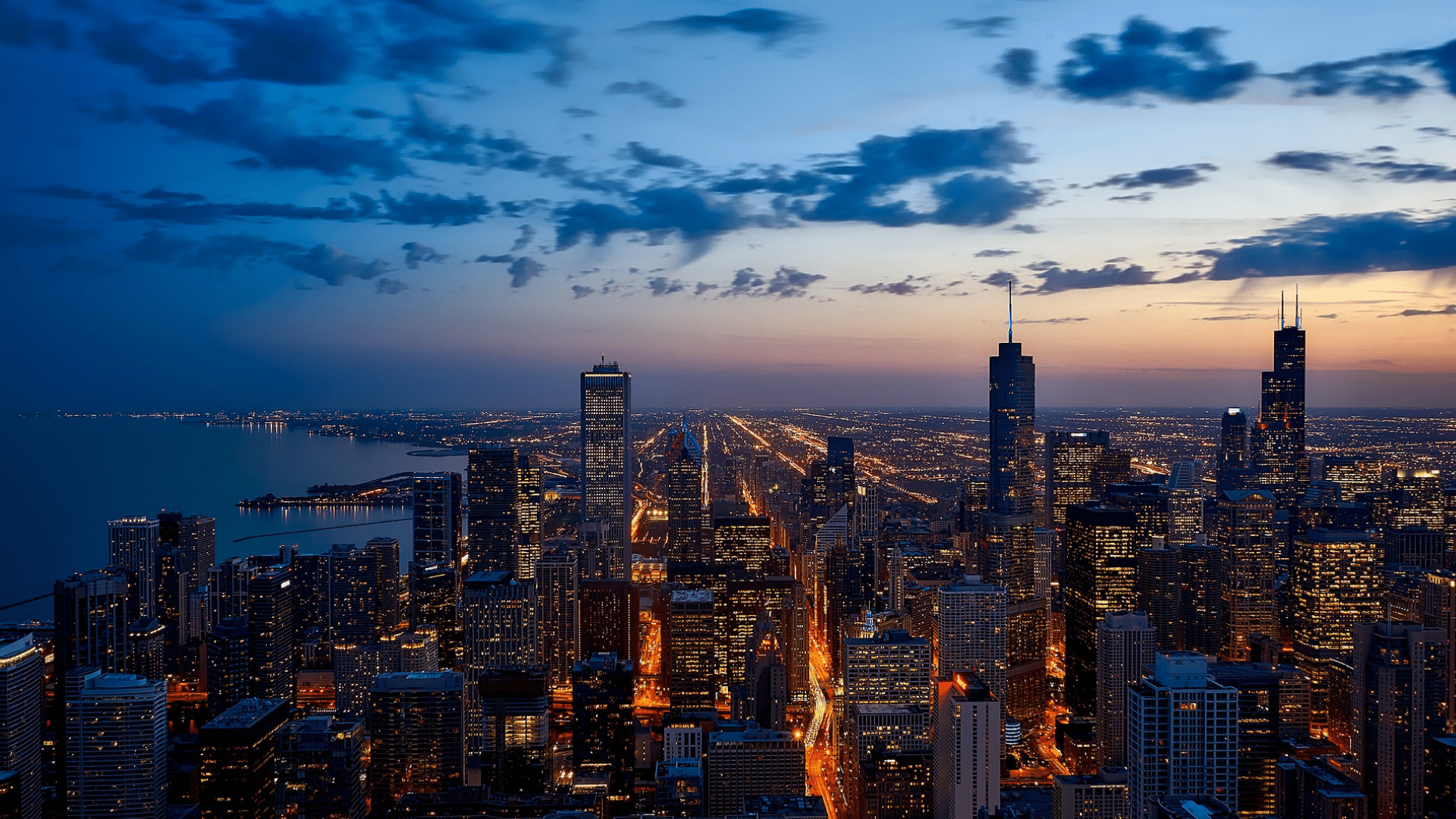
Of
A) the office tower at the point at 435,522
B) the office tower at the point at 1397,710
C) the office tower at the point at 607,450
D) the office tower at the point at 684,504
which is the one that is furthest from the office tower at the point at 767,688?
the office tower at the point at 607,450

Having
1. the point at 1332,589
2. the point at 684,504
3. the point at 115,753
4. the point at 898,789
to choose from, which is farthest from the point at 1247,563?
the point at 115,753

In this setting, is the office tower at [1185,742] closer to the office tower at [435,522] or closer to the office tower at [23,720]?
the office tower at [23,720]

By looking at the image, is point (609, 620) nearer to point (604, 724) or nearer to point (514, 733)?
point (604, 724)

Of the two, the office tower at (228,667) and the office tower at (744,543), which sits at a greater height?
the office tower at (744,543)

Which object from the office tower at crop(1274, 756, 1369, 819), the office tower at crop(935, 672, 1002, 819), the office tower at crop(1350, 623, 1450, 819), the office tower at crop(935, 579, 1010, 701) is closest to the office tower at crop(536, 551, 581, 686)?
the office tower at crop(935, 579, 1010, 701)

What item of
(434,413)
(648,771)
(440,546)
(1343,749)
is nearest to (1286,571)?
(1343,749)

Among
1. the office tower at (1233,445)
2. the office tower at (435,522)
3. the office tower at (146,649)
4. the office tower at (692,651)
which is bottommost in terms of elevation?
the office tower at (692,651)

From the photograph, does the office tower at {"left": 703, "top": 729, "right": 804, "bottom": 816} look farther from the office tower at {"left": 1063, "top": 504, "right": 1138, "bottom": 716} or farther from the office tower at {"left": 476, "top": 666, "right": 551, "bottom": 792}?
the office tower at {"left": 1063, "top": 504, "right": 1138, "bottom": 716}
